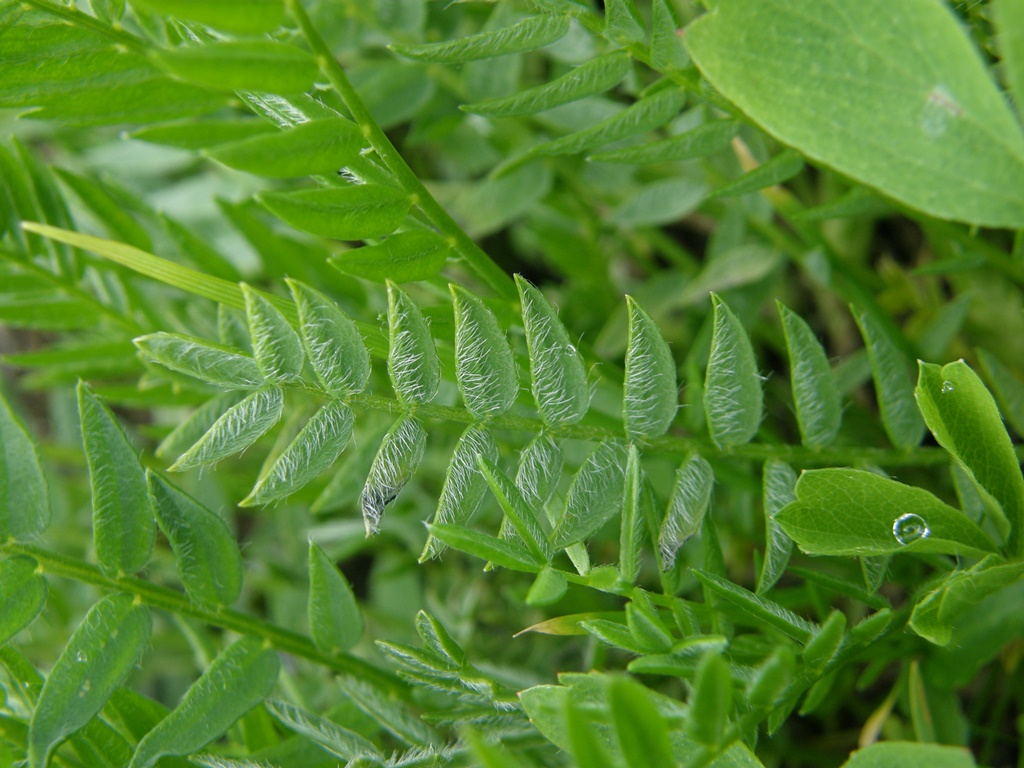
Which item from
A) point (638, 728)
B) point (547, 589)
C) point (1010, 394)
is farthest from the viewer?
point (1010, 394)

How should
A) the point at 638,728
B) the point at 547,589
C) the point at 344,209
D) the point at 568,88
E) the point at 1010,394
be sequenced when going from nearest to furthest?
the point at 638,728, the point at 547,589, the point at 344,209, the point at 568,88, the point at 1010,394

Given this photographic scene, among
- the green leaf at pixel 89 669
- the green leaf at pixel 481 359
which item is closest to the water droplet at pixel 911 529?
the green leaf at pixel 481 359

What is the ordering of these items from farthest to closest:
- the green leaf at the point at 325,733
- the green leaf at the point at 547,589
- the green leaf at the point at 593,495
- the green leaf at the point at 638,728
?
1. the green leaf at the point at 325,733
2. the green leaf at the point at 593,495
3. the green leaf at the point at 547,589
4. the green leaf at the point at 638,728

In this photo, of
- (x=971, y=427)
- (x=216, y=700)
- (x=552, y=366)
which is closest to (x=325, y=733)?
(x=216, y=700)

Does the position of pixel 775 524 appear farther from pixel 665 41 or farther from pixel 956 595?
pixel 665 41

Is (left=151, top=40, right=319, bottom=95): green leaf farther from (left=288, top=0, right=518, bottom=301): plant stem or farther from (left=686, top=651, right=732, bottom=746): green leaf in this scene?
(left=686, top=651, right=732, bottom=746): green leaf

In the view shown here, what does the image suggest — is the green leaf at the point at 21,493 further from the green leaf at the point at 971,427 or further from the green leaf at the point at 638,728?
the green leaf at the point at 971,427
